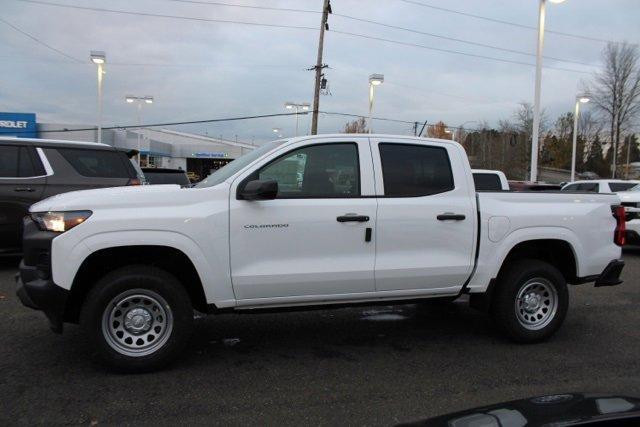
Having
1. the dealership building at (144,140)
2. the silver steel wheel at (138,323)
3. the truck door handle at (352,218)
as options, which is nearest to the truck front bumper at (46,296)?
the silver steel wheel at (138,323)

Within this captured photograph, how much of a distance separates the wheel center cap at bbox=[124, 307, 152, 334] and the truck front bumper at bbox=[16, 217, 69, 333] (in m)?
0.49

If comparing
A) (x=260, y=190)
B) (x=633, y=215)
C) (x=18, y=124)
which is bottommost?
(x=633, y=215)

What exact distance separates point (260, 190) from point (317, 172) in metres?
0.70

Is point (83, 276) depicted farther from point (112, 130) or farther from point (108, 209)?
point (112, 130)

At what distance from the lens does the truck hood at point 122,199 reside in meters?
4.33

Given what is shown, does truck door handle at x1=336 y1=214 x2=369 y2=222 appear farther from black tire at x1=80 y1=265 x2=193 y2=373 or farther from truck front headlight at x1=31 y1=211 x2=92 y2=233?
truck front headlight at x1=31 y1=211 x2=92 y2=233

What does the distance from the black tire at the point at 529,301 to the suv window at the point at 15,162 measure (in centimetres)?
693

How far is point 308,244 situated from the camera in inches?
186

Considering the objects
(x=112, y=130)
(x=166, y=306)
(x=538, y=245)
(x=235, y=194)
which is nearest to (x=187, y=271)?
(x=166, y=306)

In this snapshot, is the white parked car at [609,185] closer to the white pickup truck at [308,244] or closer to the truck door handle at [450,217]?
the white pickup truck at [308,244]

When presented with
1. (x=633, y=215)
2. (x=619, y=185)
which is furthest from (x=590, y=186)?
(x=633, y=215)

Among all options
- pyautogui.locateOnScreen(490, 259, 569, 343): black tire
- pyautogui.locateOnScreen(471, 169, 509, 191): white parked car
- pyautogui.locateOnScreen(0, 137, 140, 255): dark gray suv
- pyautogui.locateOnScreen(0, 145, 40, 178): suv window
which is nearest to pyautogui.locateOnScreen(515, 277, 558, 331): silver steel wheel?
pyautogui.locateOnScreen(490, 259, 569, 343): black tire

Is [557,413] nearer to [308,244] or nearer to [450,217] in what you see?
[308,244]

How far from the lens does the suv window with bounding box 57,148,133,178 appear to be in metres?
8.63
